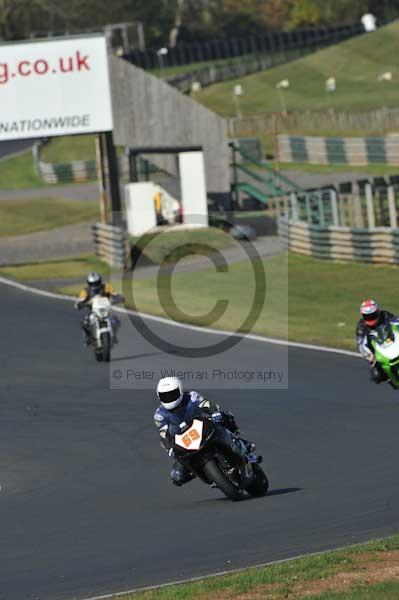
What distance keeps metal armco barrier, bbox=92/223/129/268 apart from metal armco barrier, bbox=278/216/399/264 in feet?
17.5

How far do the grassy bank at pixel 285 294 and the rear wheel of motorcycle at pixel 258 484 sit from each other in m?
10.9

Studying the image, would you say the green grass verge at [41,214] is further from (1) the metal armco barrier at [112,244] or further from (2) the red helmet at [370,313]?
(2) the red helmet at [370,313]

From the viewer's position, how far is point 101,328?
2394cm

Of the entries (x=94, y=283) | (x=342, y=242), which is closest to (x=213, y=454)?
(x=94, y=283)

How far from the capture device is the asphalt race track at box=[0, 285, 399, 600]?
1148cm

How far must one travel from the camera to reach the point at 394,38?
98250mm

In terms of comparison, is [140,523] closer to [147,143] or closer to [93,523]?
[93,523]

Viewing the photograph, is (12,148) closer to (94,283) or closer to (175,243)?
(175,243)

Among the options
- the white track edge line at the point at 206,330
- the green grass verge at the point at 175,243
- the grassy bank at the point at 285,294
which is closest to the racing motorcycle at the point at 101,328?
the white track edge line at the point at 206,330

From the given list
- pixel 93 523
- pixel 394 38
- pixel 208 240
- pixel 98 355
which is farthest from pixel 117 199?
pixel 394 38

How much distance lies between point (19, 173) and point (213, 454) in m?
64.2

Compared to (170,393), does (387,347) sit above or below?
below

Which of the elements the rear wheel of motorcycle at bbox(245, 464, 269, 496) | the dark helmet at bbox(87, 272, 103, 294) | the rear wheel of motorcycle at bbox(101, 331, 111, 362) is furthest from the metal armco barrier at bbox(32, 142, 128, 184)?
the rear wheel of motorcycle at bbox(245, 464, 269, 496)

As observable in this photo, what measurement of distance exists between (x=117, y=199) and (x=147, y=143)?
3809 mm
